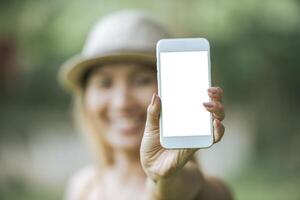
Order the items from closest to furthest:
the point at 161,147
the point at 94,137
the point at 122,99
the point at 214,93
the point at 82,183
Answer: the point at 214,93 → the point at 161,147 → the point at 122,99 → the point at 94,137 → the point at 82,183

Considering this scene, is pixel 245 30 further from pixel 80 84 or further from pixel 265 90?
pixel 80 84

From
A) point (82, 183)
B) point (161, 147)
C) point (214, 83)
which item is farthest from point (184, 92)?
point (214, 83)

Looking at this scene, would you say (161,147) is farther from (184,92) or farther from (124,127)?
(124,127)

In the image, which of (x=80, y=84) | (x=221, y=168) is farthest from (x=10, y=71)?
(x=80, y=84)

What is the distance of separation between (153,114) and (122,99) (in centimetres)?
65

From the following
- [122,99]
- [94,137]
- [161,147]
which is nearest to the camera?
[161,147]

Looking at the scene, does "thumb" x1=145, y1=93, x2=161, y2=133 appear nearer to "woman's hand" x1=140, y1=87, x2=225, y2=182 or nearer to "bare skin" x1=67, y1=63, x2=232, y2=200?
"woman's hand" x1=140, y1=87, x2=225, y2=182

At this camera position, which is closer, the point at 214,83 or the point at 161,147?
the point at 161,147

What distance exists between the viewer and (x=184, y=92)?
4.90 ft

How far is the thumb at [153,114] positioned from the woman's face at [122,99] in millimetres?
613

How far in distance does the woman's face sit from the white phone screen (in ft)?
1.97

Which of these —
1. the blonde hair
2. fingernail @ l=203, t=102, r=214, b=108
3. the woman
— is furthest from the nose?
fingernail @ l=203, t=102, r=214, b=108

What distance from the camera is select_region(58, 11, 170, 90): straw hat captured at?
2152 millimetres

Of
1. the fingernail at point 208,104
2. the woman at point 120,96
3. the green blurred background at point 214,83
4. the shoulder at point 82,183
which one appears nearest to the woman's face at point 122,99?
the woman at point 120,96
